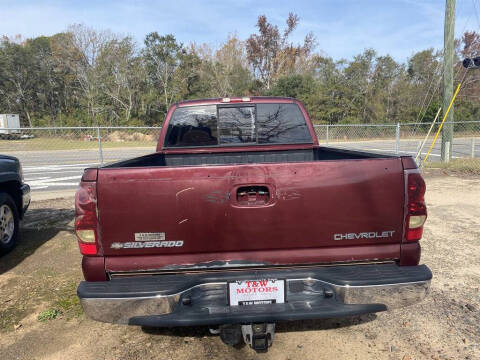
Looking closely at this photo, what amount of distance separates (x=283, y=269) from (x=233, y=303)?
38cm

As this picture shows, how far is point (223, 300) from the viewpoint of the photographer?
2.00m

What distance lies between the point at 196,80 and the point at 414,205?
4011 cm

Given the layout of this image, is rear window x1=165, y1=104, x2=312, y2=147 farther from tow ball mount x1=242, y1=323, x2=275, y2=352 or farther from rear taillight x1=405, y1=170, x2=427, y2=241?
tow ball mount x1=242, y1=323, x2=275, y2=352

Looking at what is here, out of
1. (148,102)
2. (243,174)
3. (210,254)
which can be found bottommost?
(210,254)

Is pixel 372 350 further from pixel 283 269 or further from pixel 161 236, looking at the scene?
pixel 161 236

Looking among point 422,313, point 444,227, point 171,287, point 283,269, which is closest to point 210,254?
point 171,287

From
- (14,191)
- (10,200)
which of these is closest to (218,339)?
(10,200)

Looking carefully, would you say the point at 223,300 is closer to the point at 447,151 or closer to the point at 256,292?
the point at 256,292

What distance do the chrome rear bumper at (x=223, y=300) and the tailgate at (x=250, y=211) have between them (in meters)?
0.15

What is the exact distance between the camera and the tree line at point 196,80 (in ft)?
113

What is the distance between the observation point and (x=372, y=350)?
2447mm

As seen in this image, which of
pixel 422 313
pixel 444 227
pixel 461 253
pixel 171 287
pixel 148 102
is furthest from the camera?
pixel 148 102

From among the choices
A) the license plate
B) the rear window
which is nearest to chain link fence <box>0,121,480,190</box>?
the rear window

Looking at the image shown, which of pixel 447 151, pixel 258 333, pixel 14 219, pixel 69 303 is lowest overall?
pixel 69 303
